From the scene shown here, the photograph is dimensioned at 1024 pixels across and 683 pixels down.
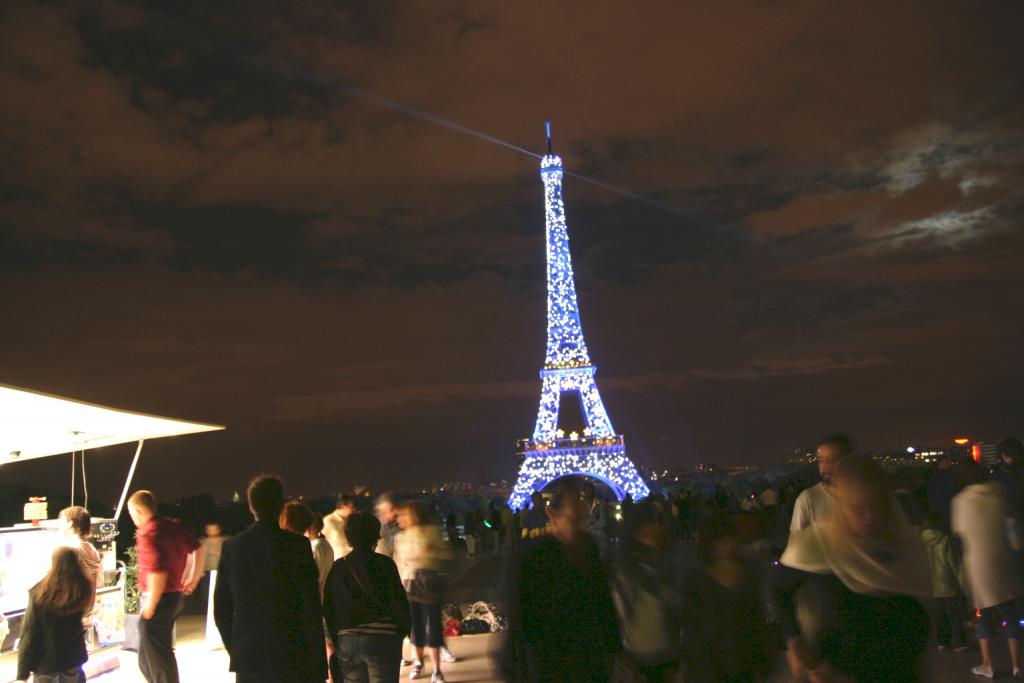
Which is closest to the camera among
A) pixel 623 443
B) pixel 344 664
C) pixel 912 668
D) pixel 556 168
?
pixel 912 668

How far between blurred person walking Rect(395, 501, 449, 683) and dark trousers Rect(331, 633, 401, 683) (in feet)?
8.30

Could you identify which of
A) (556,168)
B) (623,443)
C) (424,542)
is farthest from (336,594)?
(556,168)

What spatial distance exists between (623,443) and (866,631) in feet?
166

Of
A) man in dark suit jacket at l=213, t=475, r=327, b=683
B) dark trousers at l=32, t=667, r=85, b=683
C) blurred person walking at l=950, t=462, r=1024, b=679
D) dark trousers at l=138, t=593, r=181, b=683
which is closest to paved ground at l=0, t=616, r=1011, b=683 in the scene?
blurred person walking at l=950, t=462, r=1024, b=679

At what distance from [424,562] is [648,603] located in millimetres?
3340

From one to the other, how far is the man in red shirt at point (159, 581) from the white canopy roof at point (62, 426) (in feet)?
9.35

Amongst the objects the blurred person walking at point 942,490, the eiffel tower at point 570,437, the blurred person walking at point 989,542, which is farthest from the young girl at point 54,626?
the eiffel tower at point 570,437

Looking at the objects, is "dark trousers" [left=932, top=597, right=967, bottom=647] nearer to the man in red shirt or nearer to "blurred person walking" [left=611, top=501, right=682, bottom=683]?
"blurred person walking" [left=611, top=501, right=682, bottom=683]

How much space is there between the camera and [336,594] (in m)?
4.84

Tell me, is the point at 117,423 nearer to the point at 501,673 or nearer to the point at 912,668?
the point at 501,673

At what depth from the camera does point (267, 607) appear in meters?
4.48

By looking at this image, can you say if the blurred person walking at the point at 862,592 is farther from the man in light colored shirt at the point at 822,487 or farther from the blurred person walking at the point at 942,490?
the blurred person walking at the point at 942,490

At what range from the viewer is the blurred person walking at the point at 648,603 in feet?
14.3

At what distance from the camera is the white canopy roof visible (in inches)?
362
